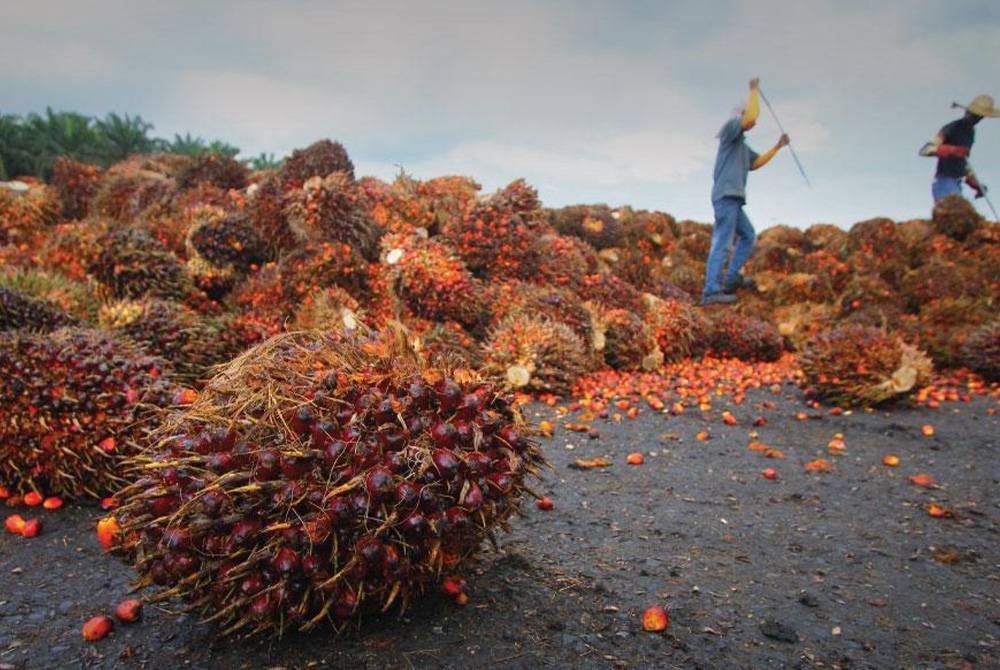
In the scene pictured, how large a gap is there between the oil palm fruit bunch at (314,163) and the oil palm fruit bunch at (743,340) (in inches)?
216

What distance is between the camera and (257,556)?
171 cm

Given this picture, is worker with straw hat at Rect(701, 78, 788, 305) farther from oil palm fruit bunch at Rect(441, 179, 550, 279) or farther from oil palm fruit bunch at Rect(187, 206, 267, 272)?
oil palm fruit bunch at Rect(187, 206, 267, 272)

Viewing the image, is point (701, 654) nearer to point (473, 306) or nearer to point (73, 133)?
point (473, 306)

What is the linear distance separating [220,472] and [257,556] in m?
0.26

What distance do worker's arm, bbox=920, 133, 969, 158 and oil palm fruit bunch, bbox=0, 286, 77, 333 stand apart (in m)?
14.2

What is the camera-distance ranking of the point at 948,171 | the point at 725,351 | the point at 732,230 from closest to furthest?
1. the point at 725,351
2. the point at 732,230
3. the point at 948,171

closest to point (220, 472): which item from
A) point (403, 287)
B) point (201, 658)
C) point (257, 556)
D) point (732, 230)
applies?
point (257, 556)

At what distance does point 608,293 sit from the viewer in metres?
8.26

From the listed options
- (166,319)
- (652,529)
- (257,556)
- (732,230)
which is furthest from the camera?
(732,230)

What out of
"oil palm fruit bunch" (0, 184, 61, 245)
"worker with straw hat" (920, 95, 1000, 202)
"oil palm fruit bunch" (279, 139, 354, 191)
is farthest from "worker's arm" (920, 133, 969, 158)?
"oil palm fruit bunch" (0, 184, 61, 245)

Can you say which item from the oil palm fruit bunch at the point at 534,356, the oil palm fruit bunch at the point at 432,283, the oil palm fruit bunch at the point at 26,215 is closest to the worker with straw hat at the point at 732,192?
the oil palm fruit bunch at the point at 534,356

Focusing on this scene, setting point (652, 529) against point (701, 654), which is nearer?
point (701, 654)

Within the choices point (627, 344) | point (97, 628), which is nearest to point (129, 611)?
point (97, 628)

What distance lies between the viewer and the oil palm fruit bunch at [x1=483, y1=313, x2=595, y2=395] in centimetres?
610
